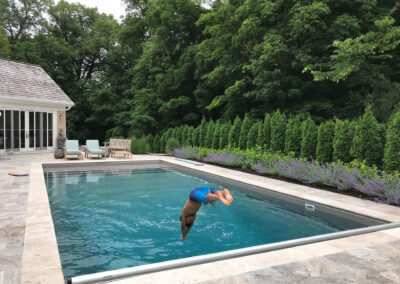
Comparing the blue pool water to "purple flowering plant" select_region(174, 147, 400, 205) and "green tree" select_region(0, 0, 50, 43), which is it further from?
"green tree" select_region(0, 0, 50, 43)

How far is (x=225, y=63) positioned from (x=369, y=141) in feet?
29.9

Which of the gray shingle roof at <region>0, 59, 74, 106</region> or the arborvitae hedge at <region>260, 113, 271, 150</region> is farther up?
the gray shingle roof at <region>0, 59, 74, 106</region>

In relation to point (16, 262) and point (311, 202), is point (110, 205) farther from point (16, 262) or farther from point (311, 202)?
point (311, 202)

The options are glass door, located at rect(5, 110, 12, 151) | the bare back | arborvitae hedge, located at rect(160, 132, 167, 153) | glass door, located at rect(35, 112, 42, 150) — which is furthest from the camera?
arborvitae hedge, located at rect(160, 132, 167, 153)

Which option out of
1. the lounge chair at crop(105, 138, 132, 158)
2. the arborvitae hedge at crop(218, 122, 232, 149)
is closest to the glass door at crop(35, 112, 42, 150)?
the lounge chair at crop(105, 138, 132, 158)

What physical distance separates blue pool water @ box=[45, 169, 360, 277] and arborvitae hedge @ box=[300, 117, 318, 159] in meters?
2.77

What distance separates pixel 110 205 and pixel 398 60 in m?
12.9

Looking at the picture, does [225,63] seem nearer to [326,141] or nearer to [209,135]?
[209,135]

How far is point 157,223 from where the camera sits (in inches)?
199

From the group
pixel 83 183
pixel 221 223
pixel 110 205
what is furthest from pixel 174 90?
pixel 221 223

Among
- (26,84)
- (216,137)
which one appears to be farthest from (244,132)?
(26,84)

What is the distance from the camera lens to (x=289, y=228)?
475 cm

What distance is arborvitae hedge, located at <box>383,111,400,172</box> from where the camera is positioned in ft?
19.8

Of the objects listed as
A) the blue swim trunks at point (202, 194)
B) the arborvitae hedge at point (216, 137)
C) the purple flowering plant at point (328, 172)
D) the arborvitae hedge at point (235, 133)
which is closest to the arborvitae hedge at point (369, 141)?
the purple flowering plant at point (328, 172)
